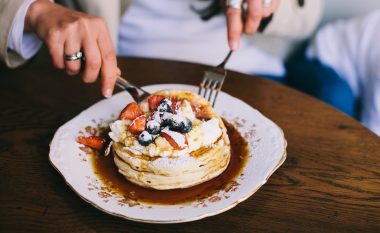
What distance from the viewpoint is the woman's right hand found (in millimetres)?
1187

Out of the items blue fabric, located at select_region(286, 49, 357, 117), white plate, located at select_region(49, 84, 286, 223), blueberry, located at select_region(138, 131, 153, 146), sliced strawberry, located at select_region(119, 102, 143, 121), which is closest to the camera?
white plate, located at select_region(49, 84, 286, 223)

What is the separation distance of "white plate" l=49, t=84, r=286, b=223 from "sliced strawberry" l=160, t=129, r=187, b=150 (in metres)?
0.14

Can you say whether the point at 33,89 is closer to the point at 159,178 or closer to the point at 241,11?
the point at 159,178

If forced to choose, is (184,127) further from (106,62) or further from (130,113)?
(106,62)

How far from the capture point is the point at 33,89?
148cm

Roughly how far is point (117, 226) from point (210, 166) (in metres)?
0.27

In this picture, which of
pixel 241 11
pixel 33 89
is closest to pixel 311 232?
pixel 241 11

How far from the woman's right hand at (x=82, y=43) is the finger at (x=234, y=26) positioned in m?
0.44

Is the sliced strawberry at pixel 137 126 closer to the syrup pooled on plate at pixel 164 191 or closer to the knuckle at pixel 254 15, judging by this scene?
the syrup pooled on plate at pixel 164 191

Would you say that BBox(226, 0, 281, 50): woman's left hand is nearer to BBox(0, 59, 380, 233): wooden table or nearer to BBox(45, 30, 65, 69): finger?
BBox(0, 59, 380, 233): wooden table

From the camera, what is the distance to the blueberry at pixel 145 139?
105cm

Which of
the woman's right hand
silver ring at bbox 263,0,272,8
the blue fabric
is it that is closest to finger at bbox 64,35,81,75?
the woman's right hand

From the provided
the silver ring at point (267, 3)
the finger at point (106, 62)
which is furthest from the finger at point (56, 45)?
the silver ring at point (267, 3)

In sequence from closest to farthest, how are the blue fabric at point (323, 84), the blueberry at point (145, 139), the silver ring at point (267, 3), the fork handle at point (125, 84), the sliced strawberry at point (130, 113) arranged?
the blueberry at point (145, 139) < the sliced strawberry at point (130, 113) < the fork handle at point (125, 84) < the silver ring at point (267, 3) < the blue fabric at point (323, 84)
